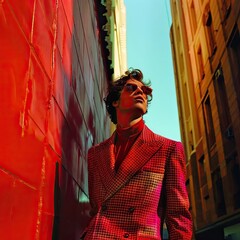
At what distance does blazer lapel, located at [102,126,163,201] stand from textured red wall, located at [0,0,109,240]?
0.39 m

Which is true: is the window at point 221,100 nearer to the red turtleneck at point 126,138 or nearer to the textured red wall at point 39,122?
the textured red wall at point 39,122

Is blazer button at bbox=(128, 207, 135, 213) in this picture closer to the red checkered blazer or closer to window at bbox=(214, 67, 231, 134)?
the red checkered blazer

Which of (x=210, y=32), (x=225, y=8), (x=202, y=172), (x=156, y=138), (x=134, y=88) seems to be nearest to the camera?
(x=156, y=138)

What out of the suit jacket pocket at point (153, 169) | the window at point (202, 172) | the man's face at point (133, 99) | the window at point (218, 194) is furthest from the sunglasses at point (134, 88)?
the window at point (202, 172)

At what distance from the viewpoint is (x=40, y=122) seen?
195 cm

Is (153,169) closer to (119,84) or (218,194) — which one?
(119,84)

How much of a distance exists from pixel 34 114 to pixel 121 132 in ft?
2.32

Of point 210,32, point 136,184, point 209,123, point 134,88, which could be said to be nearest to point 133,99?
point 134,88

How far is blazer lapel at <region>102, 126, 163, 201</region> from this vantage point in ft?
6.72

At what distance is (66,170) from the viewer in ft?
8.98

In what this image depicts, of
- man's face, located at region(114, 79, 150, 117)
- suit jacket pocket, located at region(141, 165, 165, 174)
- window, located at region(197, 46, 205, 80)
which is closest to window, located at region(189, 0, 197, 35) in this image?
window, located at region(197, 46, 205, 80)

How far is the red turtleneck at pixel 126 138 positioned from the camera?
2.27 meters

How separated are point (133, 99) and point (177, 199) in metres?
0.76

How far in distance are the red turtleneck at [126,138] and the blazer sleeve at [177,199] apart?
300mm
